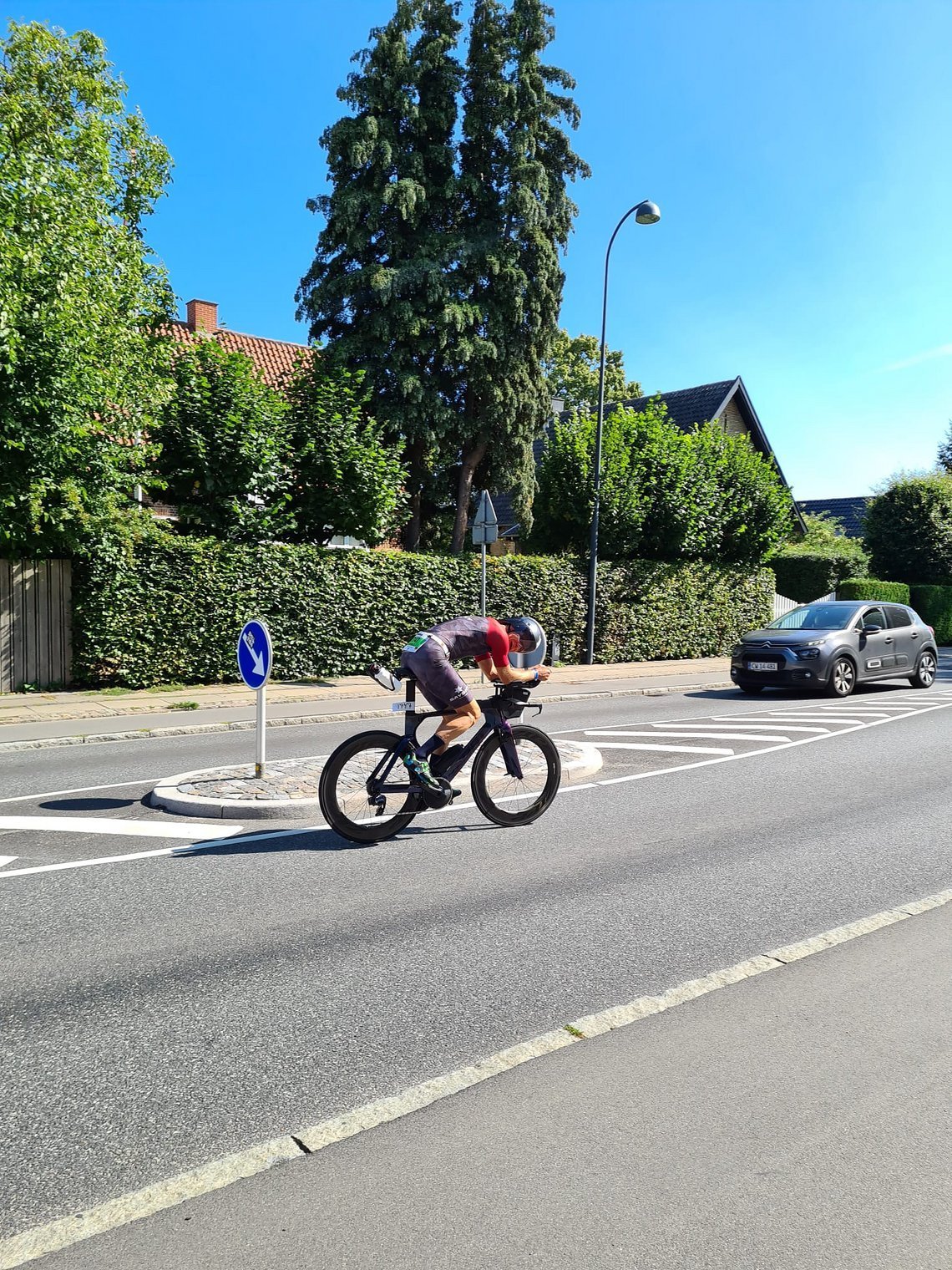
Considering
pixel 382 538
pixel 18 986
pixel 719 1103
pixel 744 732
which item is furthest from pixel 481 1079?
pixel 382 538

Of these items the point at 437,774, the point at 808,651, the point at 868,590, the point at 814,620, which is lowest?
the point at 437,774

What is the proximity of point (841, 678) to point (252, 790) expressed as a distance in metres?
11.6

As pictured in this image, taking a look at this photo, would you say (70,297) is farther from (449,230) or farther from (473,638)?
(449,230)

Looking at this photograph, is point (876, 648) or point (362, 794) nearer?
point (362, 794)

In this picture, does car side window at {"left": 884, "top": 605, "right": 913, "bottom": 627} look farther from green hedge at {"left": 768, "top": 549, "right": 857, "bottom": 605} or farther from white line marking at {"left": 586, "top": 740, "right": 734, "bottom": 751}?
green hedge at {"left": 768, "top": 549, "right": 857, "bottom": 605}

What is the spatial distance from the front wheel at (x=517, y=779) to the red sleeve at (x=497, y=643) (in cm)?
60

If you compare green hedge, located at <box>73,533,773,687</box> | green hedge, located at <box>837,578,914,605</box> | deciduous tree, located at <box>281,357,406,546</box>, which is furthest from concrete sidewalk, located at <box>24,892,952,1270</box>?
green hedge, located at <box>837,578,914,605</box>

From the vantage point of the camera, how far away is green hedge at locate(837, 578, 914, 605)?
30.9 m

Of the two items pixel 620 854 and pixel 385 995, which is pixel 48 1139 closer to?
pixel 385 995

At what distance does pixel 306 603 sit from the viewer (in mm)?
18000

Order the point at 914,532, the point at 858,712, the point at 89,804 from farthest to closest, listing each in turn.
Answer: the point at 914,532
the point at 858,712
the point at 89,804

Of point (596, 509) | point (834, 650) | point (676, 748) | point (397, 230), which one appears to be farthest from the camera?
point (397, 230)

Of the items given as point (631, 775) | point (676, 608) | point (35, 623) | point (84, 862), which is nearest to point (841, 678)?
point (631, 775)

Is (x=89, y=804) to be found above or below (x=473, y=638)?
below
